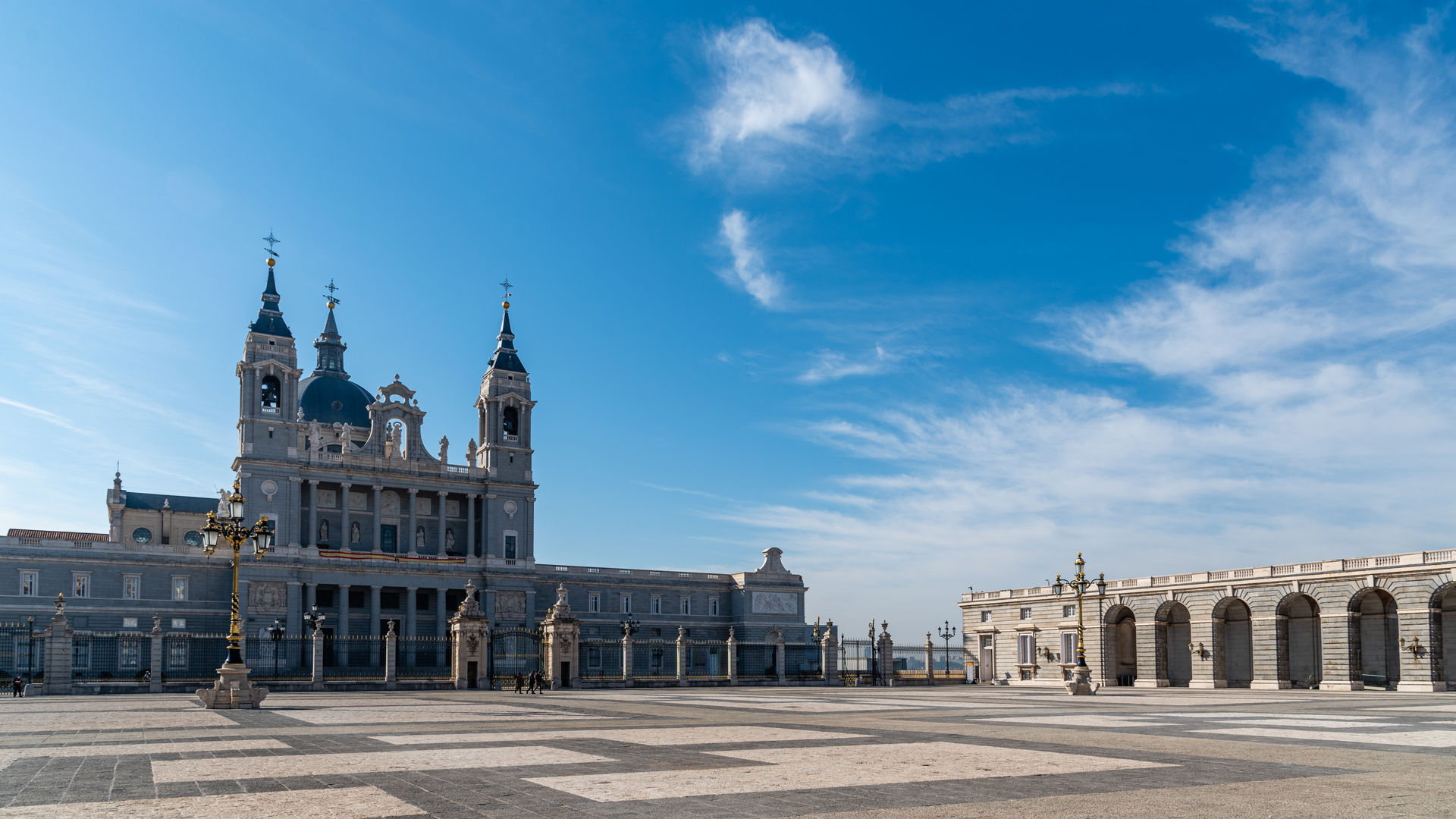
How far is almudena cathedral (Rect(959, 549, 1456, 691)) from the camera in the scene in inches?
2213

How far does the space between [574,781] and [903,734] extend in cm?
1022

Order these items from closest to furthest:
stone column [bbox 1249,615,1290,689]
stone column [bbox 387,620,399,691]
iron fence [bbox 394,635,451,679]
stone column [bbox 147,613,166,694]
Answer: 1. stone column [bbox 147,613,166,694]
2. stone column [bbox 387,620,399,691]
3. stone column [bbox 1249,615,1290,689]
4. iron fence [bbox 394,635,451,679]

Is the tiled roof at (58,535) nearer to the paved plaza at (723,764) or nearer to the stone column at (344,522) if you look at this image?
the stone column at (344,522)

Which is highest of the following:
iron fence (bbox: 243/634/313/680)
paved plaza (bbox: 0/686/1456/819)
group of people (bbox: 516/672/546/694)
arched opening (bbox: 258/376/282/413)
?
arched opening (bbox: 258/376/282/413)

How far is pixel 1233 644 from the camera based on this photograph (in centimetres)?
6862

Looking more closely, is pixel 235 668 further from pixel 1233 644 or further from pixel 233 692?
pixel 1233 644

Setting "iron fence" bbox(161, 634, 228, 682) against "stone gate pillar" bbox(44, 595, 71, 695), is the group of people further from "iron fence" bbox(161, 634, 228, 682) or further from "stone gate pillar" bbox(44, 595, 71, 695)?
"iron fence" bbox(161, 634, 228, 682)

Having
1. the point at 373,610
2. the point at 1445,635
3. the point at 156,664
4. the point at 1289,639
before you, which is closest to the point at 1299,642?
the point at 1289,639

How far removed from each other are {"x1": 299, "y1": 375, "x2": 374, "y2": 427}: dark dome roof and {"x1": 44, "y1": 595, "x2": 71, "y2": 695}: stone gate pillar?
161 ft

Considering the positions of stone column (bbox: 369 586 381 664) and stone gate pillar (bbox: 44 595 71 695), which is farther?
stone column (bbox: 369 586 381 664)

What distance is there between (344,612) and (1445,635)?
6930cm

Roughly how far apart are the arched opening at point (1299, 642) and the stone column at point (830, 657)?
25.3 m

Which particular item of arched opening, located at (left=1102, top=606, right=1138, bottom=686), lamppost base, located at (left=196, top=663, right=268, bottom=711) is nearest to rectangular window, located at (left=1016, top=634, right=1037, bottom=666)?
arched opening, located at (left=1102, top=606, right=1138, bottom=686)

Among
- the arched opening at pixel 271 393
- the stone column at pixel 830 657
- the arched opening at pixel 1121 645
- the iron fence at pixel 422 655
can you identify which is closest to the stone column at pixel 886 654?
the stone column at pixel 830 657
